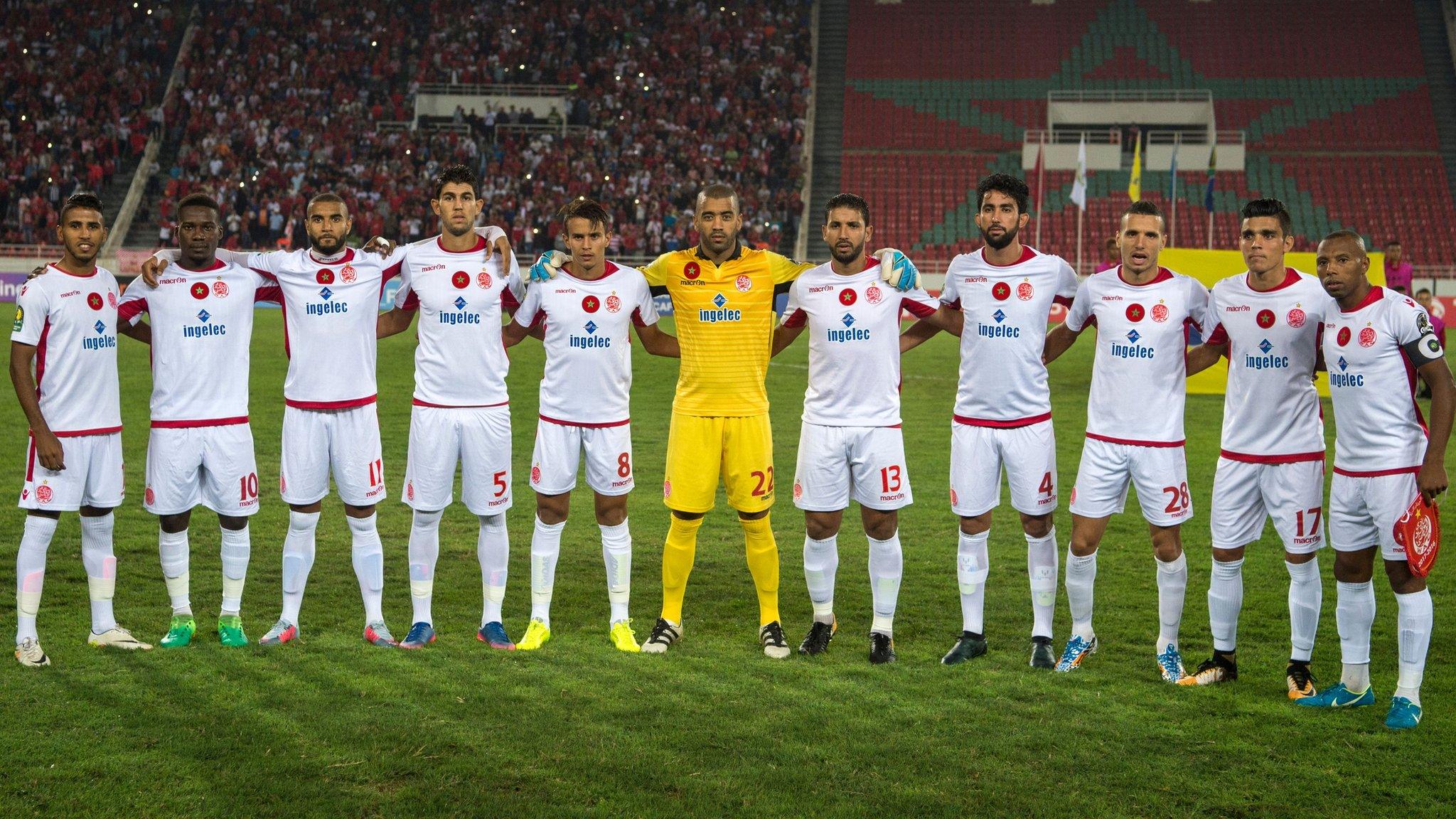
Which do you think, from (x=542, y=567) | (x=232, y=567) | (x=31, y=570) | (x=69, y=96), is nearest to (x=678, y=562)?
(x=542, y=567)

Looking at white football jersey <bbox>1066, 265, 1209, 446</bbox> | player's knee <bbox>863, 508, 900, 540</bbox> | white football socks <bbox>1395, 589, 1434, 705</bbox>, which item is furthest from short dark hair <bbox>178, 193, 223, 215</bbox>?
white football socks <bbox>1395, 589, 1434, 705</bbox>

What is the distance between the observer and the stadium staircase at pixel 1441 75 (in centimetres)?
3791

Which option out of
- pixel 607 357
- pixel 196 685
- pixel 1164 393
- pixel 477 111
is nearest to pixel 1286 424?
pixel 1164 393

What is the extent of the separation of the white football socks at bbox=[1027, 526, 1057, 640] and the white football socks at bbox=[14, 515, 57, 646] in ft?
16.3

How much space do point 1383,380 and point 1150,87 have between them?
122 feet

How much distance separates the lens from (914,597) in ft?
25.8

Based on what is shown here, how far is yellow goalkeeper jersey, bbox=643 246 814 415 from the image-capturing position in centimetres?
668

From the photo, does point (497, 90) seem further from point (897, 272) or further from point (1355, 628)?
point (1355, 628)

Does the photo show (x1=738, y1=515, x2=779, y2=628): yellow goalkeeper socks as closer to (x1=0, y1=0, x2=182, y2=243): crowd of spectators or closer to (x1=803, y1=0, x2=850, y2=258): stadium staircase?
(x1=803, y1=0, x2=850, y2=258): stadium staircase

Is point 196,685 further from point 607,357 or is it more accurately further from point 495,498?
point 607,357

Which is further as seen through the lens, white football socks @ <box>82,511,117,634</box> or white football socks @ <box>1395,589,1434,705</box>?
white football socks @ <box>82,511,117,634</box>

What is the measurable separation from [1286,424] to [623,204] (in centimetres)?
3038

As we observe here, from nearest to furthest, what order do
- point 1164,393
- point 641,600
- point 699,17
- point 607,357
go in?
point 1164,393 < point 607,357 < point 641,600 < point 699,17

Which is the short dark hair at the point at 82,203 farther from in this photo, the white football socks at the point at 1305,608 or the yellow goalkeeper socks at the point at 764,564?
the white football socks at the point at 1305,608
